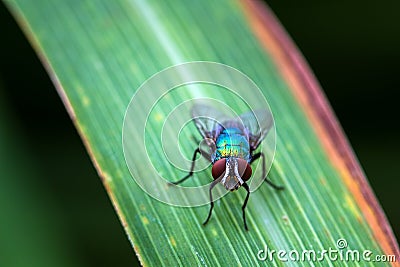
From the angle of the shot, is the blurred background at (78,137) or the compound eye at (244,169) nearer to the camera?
the compound eye at (244,169)

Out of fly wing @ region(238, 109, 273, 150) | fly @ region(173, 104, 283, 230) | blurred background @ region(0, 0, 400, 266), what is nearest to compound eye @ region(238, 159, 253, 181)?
Result: fly @ region(173, 104, 283, 230)

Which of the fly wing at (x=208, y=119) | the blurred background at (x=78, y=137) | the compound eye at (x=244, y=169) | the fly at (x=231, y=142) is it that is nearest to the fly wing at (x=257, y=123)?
the fly at (x=231, y=142)

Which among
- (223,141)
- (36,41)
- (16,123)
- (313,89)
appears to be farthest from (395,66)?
(16,123)

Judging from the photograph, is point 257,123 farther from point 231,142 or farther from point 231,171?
point 231,171

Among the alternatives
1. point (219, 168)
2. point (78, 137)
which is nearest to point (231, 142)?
point (219, 168)

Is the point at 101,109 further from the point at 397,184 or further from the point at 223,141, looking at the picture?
the point at 397,184

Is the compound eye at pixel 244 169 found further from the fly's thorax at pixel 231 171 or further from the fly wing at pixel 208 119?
the fly wing at pixel 208 119

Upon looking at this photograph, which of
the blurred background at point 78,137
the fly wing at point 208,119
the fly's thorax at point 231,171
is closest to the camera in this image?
the fly's thorax at point 231,171
